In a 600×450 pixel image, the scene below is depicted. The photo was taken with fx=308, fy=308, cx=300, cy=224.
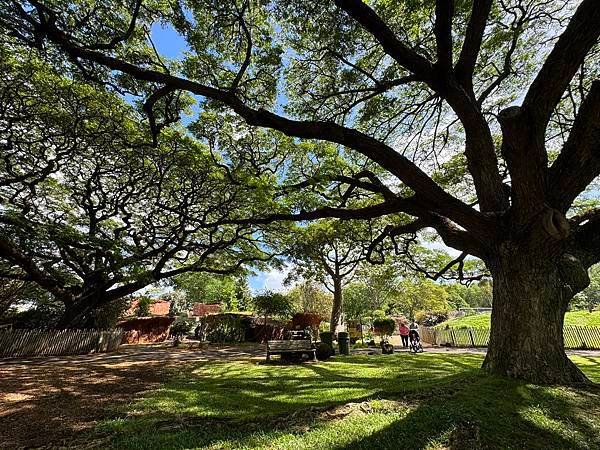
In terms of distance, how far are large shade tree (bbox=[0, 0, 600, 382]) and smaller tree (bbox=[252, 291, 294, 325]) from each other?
55.5 feet

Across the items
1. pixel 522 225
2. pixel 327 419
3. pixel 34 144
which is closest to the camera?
pixel 327 419

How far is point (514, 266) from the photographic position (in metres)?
5.41

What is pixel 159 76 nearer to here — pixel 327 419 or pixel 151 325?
pixel 327 419

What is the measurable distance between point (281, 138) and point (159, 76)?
822 cm

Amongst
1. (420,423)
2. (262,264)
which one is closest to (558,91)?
(420,423)

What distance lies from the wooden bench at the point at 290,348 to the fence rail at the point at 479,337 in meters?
7.96

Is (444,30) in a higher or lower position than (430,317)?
higher

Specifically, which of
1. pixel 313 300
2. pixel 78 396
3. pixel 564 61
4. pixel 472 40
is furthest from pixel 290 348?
pixel 313 300

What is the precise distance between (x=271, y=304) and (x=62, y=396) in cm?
1780

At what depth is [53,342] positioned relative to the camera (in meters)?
15.0

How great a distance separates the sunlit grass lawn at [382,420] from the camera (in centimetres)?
319

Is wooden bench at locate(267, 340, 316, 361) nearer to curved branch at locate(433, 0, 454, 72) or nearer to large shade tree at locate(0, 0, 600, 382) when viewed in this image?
large shade tree at locate(0, 0, 600, 382)

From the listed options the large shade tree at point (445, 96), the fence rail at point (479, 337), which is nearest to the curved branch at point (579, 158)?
the large shade tree at point (445, 96)

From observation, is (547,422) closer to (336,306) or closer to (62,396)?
(62,396)
